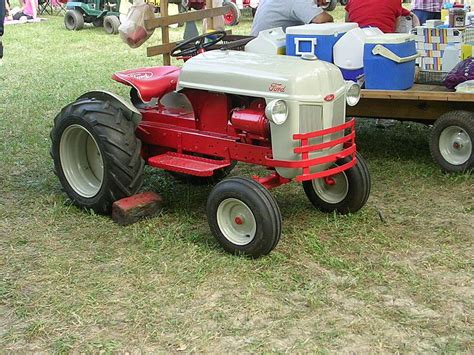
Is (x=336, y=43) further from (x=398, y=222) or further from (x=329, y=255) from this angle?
(x=329, y=255)

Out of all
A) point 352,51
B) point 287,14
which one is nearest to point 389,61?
point 352,51

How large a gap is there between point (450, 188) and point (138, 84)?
7.57 feet

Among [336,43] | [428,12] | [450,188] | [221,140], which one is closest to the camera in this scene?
[221,140]

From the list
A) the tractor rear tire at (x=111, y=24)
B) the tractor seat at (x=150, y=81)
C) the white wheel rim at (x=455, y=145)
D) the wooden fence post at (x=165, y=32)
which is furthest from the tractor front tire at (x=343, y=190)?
the tractor rear tire at (x=111, y=24)

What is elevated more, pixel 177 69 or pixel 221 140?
pixel 177 69

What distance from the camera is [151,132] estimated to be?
4.53 meters

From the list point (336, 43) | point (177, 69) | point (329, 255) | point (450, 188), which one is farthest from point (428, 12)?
point (329, 255)

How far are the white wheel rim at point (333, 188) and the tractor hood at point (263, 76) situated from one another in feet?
2.03

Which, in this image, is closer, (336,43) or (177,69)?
(177,69)

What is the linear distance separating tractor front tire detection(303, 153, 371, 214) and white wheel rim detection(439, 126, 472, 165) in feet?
3.97

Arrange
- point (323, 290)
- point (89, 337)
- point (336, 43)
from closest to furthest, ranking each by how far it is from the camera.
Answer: point (89, 337), point (323, 290), point (336, 43)

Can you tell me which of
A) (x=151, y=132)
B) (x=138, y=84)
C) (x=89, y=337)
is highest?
(x=138, y=84)

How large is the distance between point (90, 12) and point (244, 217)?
43.0 ft

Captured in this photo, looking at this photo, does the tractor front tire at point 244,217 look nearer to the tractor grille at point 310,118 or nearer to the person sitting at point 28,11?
the tractor grille at point 310,118
